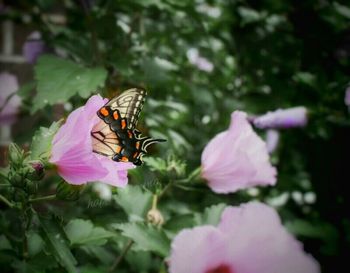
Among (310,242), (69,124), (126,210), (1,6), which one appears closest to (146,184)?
(126,210)

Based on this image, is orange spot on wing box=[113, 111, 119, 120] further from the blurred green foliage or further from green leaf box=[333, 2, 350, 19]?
green leaf box=[333, 2, 350, 19]

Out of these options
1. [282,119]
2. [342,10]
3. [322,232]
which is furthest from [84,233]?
[342,10]

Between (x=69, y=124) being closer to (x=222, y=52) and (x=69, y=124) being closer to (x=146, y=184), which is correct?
(x=146, y=184)


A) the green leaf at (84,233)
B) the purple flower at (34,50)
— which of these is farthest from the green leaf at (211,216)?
the purple flower at (34,50)

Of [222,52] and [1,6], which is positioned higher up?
[1,6]

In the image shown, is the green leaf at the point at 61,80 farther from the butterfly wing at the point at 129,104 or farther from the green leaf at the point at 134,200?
the butterfly wing at the point at 129,104

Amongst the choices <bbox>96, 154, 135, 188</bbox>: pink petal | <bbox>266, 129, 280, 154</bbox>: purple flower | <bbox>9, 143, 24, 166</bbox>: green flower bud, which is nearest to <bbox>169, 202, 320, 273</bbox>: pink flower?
<bbox>96, 154, 135, 188</bbox>: pink petal
